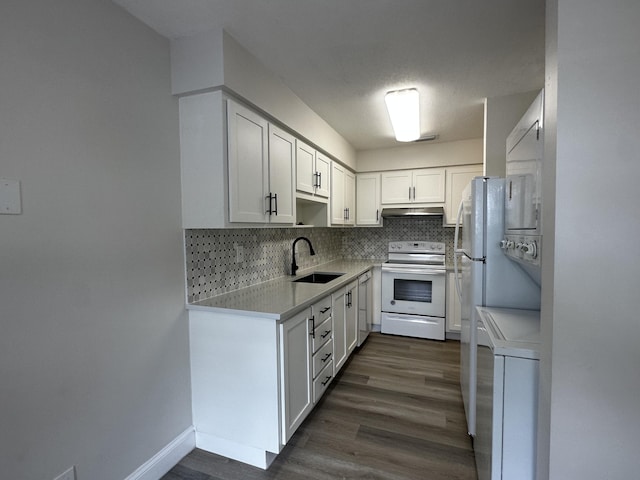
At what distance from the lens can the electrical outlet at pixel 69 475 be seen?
1.19 meters

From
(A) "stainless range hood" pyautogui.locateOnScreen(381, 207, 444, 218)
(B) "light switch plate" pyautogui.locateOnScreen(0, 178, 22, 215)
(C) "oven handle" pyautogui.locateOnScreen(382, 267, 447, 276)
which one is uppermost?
(A) "stainless range hood" pyautogui.locateOnScreen(381, 207, 444, 218)

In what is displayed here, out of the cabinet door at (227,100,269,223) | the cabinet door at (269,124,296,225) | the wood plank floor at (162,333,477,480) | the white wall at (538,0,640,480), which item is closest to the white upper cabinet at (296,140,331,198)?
the cabinet door at (269,124,296,225)

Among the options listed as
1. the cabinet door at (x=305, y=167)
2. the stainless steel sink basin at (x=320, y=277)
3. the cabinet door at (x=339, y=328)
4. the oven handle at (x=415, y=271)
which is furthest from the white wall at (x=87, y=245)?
the oven handle at (x=415, y=271)

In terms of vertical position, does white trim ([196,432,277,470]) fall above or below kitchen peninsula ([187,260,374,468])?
below

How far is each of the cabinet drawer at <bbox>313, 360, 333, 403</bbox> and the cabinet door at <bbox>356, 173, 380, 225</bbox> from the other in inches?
84.5

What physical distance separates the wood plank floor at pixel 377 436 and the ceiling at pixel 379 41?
2377mm

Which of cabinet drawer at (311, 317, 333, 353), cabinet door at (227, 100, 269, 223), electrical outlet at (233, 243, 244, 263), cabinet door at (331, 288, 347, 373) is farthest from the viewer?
cabinet door at (331, 288, 347, 373)

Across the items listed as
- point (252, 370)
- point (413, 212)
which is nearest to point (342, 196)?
point (413, 212)

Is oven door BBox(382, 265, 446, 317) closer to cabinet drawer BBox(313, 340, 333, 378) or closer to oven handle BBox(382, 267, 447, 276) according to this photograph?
oven handle BBox(382, 267, 447, 276)

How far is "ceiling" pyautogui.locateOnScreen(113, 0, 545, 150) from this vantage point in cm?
142

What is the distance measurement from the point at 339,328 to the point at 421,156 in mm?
2393

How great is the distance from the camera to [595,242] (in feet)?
2.60

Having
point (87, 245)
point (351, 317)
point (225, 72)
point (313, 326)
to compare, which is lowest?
point (351, 317)

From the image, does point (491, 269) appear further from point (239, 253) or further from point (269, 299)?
point (239, 253)
